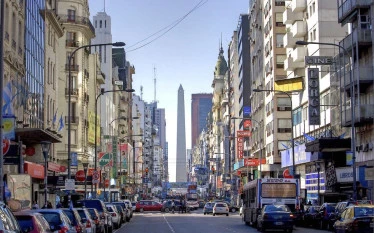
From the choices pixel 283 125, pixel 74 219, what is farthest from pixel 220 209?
pixel 74 219

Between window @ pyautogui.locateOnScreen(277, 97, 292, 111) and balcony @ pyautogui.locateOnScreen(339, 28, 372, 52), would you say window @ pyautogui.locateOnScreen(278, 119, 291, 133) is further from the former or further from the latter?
balcony @ pyautogui.locateOnScreen(339, 28, 372, 52)

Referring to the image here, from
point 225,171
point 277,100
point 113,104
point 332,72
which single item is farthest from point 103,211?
point 225,171

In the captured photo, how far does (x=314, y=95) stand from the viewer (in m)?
65.0

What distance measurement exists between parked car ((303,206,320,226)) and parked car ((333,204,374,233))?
17398 millimetres

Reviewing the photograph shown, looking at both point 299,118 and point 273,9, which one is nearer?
point 299,118

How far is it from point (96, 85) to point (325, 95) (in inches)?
1765

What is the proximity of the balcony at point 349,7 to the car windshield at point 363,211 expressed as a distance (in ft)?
89.0

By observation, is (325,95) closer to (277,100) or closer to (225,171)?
(277,100)

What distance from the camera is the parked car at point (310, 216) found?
47.0 metres

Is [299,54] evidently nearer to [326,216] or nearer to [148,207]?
[326,216]

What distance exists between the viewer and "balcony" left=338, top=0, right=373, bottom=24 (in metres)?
53.2

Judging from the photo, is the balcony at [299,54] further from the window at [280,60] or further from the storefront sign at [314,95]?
the window at [280,60]

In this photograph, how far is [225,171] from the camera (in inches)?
6909

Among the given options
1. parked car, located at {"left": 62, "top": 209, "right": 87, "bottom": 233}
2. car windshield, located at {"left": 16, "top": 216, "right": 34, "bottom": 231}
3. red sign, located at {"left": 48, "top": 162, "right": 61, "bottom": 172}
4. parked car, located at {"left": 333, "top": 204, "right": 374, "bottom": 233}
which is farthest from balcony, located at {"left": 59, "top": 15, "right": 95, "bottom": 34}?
car windshield, located at {"left": 16, "top": 216, "right": 34, "bottom": 231}
